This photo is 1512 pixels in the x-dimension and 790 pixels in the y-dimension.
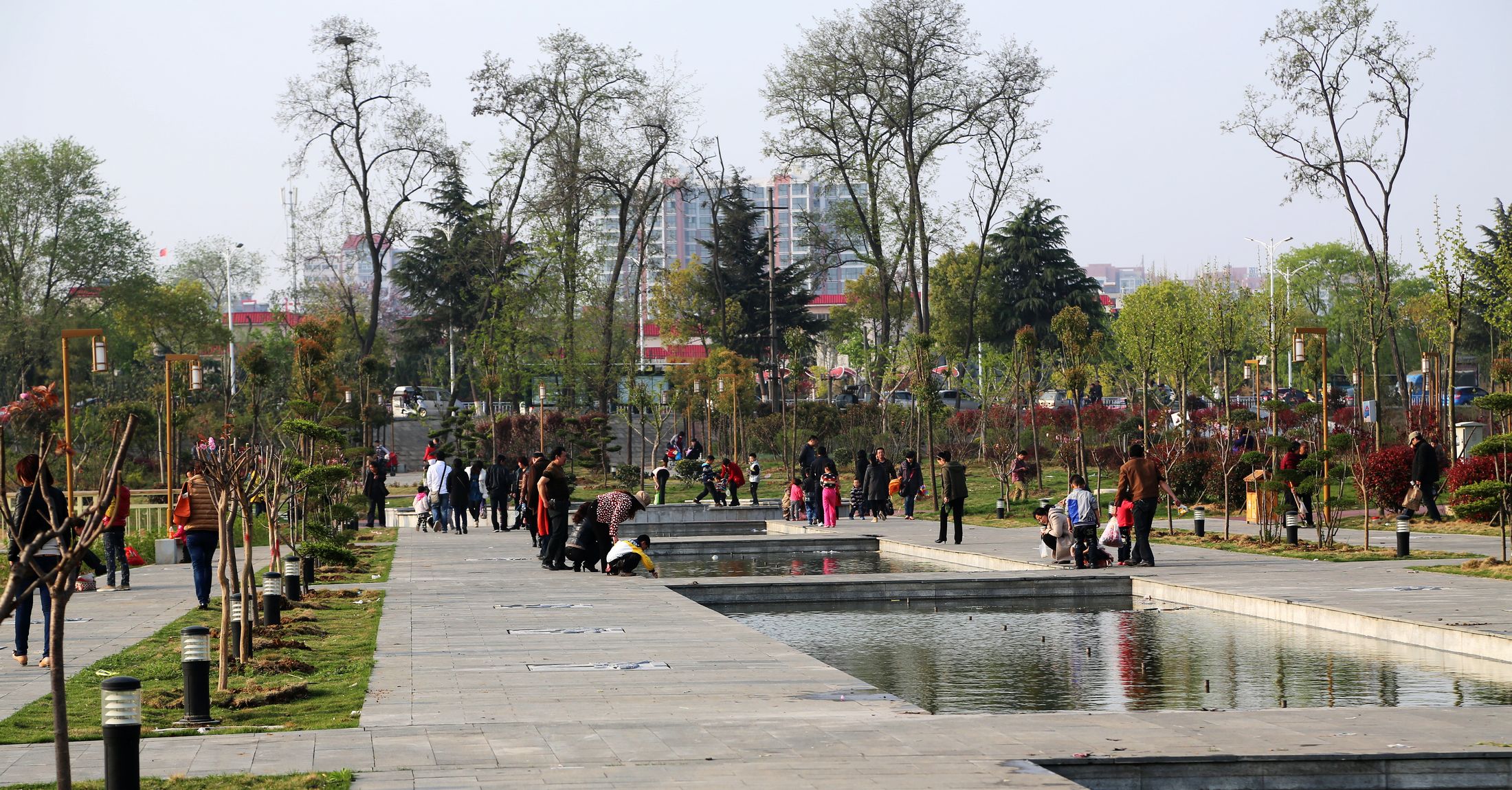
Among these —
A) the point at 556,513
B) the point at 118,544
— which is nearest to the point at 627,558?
the point at 556,513

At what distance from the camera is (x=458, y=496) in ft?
102

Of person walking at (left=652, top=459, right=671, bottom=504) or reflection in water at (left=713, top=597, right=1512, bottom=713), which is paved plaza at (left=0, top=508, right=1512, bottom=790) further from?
person walking at (left=652, top=459, right=671, bottom=504)

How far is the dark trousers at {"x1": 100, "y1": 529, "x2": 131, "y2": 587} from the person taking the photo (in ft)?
59.2

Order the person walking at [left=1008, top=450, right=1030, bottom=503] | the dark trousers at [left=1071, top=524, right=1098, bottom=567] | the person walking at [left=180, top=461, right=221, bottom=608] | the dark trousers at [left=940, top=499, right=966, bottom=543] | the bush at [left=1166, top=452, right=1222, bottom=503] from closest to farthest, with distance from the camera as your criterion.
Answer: the person walking at [left=180, top=461, right=221, bottom=608] → the dark trousers at [left=1071, top=524, right=1098, bottom=567] → the dark trousers at [left=940, top=499, right=966, bottom=543] → the bush at [left=1166, top=452, right=1222, bottom=503] → the person walking at [left=1008, top=450, right=1030, bottom=503]

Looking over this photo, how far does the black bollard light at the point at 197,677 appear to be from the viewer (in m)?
8.65

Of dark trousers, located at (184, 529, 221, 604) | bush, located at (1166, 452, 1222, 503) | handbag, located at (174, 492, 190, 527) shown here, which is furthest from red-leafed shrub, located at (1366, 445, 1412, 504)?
handbag, located at (174, 492, 190, 527)

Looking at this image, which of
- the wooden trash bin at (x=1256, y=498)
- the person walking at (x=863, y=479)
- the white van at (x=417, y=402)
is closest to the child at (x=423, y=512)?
the person walking at (x=863, y=479)

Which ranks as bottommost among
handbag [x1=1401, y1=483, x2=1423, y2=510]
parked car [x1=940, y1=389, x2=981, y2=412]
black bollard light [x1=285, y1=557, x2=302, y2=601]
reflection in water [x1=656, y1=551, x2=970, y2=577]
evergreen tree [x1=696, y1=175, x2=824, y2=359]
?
reflection in water [x1=656, y1=551, x2=970, y2=577]

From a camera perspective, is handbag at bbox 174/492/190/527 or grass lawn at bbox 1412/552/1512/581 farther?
grass lawn at bbox 1412/552/1512/581

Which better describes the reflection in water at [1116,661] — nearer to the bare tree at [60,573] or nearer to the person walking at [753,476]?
the bare tree at [60,573]

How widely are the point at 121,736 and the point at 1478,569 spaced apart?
51.0 feet

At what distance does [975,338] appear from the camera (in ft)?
243

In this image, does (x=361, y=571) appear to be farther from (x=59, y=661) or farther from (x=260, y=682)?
(x=59, y=661)

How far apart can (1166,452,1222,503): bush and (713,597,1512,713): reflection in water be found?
44.2 feet
